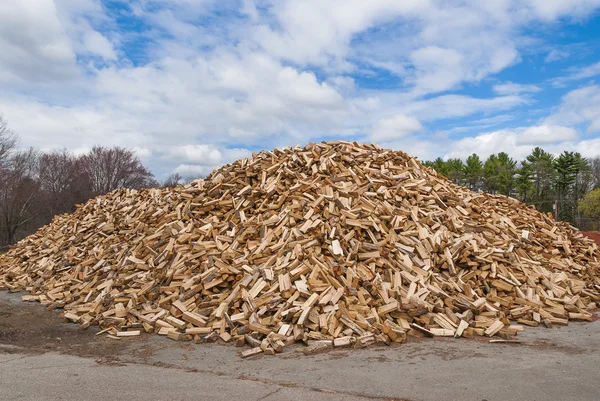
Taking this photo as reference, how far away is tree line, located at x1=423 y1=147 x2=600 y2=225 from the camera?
49531 millimetres

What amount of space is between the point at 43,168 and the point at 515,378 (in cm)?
4139

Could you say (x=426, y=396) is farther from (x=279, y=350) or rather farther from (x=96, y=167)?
(x=96, y=167)

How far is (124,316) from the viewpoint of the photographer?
8383 mm

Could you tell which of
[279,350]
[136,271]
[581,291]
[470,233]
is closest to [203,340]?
[279,350]

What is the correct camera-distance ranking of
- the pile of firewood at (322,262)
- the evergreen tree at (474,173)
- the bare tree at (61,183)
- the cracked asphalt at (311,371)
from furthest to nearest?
the evergreen tree at (474,173), the bare tree at (61,183), the pile of firewood at (322,262), the cracked asphalt at (311,371)

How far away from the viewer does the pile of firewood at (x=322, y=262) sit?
7.34m

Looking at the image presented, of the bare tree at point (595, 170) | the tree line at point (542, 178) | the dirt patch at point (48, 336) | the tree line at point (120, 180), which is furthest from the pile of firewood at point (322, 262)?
the bare tree at point (595, 170)

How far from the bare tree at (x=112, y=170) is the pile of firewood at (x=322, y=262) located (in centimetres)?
3193

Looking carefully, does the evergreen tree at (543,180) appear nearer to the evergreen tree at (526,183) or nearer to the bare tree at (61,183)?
the evergreen tree at (526,183)

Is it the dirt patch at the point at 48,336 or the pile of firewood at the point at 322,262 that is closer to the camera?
the dirt patch at the point at 48,336

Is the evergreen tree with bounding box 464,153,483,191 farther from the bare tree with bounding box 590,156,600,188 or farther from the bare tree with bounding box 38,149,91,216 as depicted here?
the bare tree with bounding box 38,149,91,216

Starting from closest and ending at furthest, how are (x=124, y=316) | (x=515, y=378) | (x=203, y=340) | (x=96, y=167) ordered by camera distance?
(x=515, y=378) → (x=203, y=340) → (x=124, y=316) → (x=96, y=167)

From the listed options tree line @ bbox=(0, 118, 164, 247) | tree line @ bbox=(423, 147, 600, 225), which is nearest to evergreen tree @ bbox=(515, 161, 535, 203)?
tree line @ bbox=(423, 147, 600, 225)

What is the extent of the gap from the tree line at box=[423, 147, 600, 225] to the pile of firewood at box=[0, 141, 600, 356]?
38297mm
